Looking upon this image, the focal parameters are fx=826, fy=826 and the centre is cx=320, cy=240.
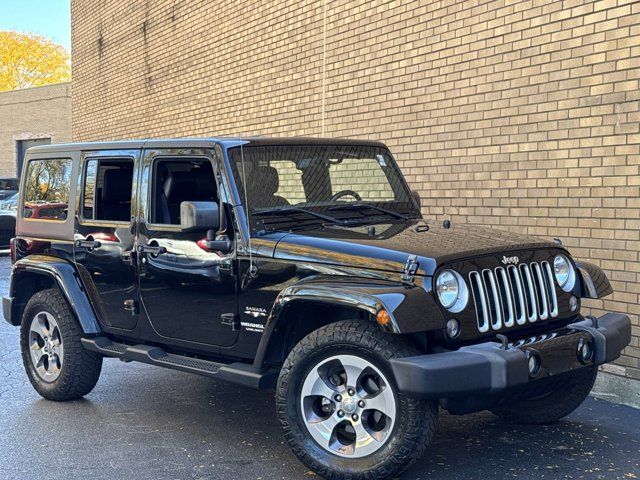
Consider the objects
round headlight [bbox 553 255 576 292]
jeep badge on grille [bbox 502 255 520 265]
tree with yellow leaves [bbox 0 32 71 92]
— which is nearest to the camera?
jeep badge on grille [bbox 502 255 520 265]

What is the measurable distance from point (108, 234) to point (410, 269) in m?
2.49

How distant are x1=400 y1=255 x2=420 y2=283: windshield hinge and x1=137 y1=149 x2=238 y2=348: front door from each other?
3.91 ft

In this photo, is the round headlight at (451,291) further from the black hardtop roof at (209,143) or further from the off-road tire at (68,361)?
the off-road tire at (68,361)

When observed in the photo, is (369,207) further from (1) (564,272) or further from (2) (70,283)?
(2) (70,283)

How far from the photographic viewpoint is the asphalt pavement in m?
4.57

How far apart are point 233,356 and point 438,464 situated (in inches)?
53.4

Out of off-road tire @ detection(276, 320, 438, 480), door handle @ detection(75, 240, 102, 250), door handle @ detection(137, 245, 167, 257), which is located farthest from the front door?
off-road tire @ detection(276, 320, 438, 480)

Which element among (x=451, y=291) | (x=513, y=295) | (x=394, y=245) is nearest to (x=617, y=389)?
(x=513, y=295)

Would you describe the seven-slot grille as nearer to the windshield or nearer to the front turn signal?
the front turn signal

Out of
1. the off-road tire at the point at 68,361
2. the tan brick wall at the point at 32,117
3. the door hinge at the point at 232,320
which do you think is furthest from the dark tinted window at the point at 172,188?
the tan brick wall at the point at 32,117

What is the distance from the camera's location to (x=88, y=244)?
230 inches

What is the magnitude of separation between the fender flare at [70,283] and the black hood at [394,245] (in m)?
1.82

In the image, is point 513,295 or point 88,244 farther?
point 88,244

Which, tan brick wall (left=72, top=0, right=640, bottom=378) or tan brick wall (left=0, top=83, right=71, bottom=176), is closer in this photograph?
tan brick wall (left=72, top=0, right=640, bottom=378)
